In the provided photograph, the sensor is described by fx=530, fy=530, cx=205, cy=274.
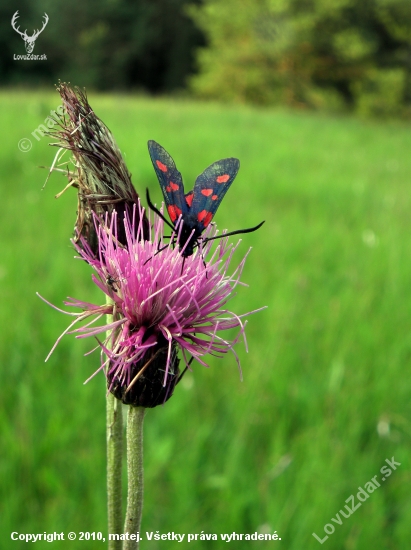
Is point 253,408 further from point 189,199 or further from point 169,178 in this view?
point 169,178

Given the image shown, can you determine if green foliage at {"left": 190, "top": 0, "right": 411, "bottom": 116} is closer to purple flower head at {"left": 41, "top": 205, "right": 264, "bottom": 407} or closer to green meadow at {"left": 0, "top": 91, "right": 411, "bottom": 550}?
green meadow at {"left": 0, "top": 91, "right": 411, "bottom": 550}

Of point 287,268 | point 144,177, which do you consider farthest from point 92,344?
point 144,177

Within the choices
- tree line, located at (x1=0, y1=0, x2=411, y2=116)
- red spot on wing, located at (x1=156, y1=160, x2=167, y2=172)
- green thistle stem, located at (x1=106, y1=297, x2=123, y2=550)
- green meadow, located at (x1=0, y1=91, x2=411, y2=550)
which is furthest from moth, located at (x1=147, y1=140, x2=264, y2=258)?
tree line, located at (x1=0, y1=0, x2=411, y2=116)

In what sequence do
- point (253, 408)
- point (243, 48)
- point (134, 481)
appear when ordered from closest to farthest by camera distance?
1. point (134, 481)
2. point (253, 408)
3. point (243, 48)

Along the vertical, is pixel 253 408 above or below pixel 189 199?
below

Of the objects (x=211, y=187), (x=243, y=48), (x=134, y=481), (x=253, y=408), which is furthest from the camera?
(x=243, y=48)

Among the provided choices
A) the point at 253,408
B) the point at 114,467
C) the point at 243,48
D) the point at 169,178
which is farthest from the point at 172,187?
the point at 243,48
